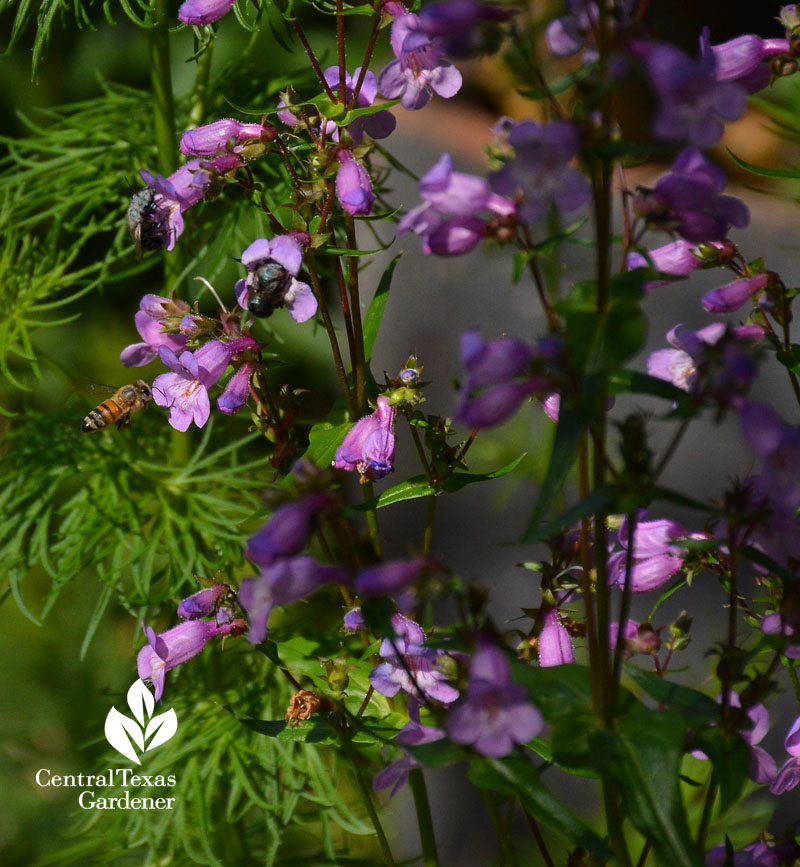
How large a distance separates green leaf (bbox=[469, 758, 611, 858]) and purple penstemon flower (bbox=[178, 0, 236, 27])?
28.2 inches

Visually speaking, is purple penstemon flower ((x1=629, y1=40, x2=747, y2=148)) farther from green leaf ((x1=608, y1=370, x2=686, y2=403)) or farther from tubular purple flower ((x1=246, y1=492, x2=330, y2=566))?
tubular purple flower ((x1=246, y1=492, x2=330, y2=566))

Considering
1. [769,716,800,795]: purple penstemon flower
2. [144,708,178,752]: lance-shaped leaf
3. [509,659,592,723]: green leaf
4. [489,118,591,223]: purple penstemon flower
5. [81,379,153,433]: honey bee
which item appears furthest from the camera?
[144,708,178,752]: lance-shaped leaf

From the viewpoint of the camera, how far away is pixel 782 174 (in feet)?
2.57

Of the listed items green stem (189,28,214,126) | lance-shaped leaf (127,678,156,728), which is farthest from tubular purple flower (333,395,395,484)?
green stem (189,28,214,126)

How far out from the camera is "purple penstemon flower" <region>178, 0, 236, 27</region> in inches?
34.7

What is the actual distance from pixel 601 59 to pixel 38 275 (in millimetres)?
1063

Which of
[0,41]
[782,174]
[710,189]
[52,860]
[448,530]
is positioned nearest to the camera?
[710,189]

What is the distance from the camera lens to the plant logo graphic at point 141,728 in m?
1.20

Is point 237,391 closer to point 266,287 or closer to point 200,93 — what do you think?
point 266,287

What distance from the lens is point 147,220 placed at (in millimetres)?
919

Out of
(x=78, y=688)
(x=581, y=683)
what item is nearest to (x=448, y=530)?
(x=78, y=688)

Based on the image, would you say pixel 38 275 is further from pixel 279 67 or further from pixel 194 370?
pixel 194 370

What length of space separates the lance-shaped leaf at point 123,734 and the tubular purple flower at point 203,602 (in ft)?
1.33

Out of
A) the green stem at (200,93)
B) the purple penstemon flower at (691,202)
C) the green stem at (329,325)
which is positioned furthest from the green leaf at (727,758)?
the green stem at (200,93)
